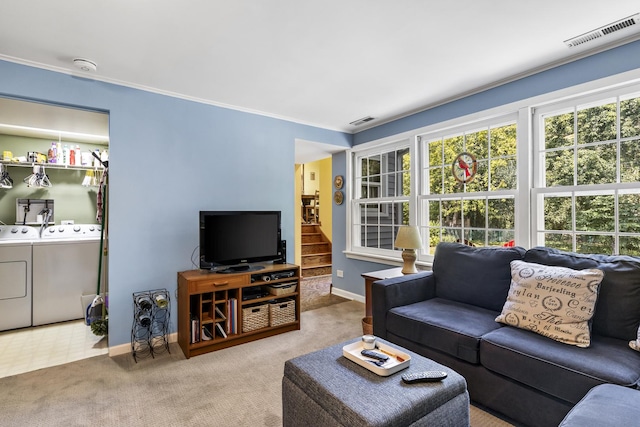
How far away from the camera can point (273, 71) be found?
265 cm

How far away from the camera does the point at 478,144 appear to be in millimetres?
3246

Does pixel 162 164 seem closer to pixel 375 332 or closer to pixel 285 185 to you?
pixel 285 185

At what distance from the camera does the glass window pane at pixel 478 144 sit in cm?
318

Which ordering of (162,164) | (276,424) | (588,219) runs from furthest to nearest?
(162,164)
(588,219)
(276,424)

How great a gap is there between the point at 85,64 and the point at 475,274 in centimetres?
349

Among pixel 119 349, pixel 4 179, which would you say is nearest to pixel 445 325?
pixel 119 349

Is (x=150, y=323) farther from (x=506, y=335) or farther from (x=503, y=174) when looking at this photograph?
(x=503, y=174)

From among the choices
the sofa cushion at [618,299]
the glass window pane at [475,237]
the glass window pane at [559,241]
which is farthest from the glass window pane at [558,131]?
the sofa cushion at [618,299]

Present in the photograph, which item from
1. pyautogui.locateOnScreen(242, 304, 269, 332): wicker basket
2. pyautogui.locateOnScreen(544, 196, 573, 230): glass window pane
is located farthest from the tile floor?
pyautogui.locateOnScreen(544, 196, 573, 230): glass window pane

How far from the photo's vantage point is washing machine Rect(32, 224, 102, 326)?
3.47 metres

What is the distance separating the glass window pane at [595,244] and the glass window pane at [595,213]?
6 centimetres

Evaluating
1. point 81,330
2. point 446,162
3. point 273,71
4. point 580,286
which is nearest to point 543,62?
point 446,162

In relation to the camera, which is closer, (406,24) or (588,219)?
(406,24)

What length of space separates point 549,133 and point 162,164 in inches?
139
